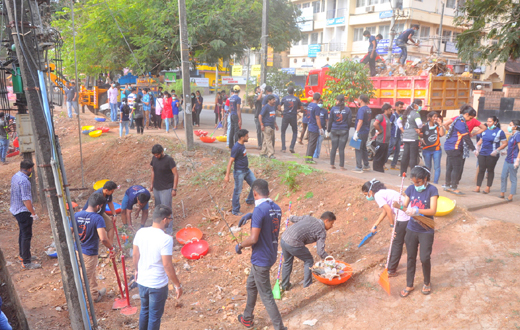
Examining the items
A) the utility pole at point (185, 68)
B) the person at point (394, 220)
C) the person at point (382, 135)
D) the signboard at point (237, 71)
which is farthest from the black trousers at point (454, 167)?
the signboard at point (237, 71)

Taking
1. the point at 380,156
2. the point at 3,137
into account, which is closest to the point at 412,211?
the point at 380,156

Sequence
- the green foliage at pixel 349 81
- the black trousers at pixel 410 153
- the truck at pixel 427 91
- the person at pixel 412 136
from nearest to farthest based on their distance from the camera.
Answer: the person at pixel 412 136, the black trousers at pixel 410 153, the green foliage at pixel 349 81, the truck at pixel 427 91

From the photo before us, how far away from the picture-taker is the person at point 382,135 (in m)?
9.27

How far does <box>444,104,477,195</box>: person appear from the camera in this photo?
308 inches

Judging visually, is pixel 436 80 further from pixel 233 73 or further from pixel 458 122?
pixel 233 73

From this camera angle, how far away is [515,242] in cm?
586

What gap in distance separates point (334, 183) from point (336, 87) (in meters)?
5.45

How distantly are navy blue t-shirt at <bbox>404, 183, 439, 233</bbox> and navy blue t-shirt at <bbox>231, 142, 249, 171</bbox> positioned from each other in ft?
11.9

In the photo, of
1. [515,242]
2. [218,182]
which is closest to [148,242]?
[515,242]

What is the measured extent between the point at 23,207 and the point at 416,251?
249 inches

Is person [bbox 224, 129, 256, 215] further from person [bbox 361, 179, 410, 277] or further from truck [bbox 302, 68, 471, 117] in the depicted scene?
truck [bbox 302, 68, 471, 117]

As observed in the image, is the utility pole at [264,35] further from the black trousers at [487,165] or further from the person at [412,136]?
the black trousers at [487,165]

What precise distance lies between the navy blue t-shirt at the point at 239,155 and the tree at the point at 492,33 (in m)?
6.52

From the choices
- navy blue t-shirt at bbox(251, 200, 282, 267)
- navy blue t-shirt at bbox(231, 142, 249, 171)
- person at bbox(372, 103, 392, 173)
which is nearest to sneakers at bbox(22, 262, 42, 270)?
navy blue t-shirt at bbox(231, 142, 249, 171)
